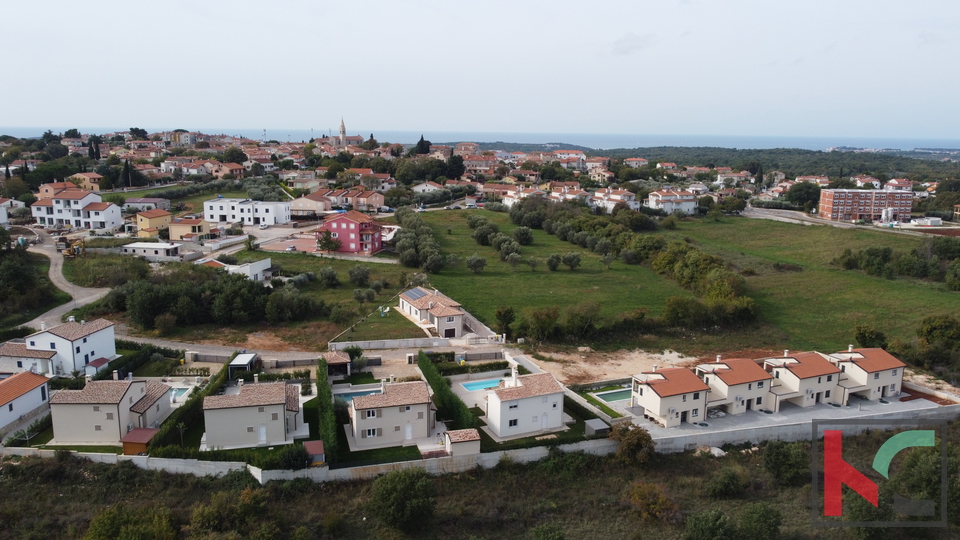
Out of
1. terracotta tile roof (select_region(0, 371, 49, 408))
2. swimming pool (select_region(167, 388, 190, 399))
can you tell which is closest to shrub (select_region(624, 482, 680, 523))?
swimming pool (select_region(167, 388, 190, 399))

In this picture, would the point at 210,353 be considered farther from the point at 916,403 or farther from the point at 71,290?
the point at 916,403

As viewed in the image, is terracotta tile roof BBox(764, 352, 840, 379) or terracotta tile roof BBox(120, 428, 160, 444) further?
terracotta tile roof BBox(764, 352, 840, 379)

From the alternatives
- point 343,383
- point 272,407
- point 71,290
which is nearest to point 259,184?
point 71,290

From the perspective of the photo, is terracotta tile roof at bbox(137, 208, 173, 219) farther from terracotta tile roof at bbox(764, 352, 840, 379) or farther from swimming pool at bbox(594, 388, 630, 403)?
terracotta tile roof at bbox(764, 352, 840, 379)

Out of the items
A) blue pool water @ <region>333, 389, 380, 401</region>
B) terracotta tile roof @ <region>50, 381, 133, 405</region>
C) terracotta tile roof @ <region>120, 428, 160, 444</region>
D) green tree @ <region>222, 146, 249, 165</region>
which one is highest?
green tree @ <region>222, 146, 249, 165</region>

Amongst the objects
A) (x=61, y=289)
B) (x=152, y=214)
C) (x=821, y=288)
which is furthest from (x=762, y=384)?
(x=152, y=214)

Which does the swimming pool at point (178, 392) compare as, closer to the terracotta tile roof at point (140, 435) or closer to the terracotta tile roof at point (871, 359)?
the terracotta tile roof at point (140, 435)

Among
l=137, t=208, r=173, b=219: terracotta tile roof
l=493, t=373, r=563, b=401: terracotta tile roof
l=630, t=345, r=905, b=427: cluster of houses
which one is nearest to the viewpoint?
l=493, t=373, r=563, b=401: terracotta tile roof

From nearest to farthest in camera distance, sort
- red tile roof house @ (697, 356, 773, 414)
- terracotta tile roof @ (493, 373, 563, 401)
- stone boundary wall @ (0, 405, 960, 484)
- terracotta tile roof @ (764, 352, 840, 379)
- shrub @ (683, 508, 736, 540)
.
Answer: shrub @ (683, 508, 736, 540), stone boundary wall @ (0, 405, 960, 484), terracotta tile roof @ (493, 373, 563, 401), red tile roof house @ (697, 356, 773, 414), terracotta tile roof @ (764, 352, 840, 379)
